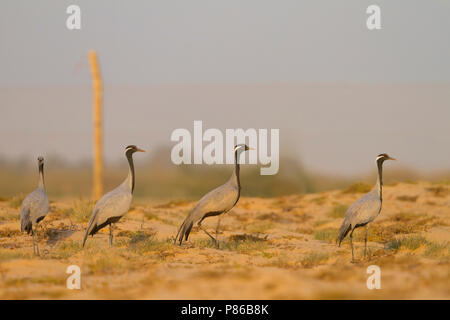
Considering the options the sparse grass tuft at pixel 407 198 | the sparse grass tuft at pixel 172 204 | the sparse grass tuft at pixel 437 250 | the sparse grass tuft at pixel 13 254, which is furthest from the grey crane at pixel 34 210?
the sparse grass tuft at pixel 407 198

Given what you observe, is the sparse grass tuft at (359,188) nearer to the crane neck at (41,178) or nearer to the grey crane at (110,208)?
the grey crane at (110,208)

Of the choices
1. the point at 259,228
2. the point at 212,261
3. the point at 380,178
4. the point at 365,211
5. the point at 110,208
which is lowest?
the point at 259,228

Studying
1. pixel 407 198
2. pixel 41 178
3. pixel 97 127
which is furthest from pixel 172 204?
pixel 41 178

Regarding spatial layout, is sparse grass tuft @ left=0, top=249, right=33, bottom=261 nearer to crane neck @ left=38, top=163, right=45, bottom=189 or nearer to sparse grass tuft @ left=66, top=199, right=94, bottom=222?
crane neck @ left=38, top=163, right=45, bottom=189

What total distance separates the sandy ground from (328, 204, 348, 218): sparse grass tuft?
239 cm

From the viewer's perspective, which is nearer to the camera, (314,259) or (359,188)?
(314,259)

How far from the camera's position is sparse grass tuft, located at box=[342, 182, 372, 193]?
2059 centimetres

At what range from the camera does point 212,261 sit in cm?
872

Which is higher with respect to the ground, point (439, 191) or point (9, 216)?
point (9, 216)

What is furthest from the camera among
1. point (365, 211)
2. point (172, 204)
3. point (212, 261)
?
point (172, 204)

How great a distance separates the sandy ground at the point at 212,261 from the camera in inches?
265

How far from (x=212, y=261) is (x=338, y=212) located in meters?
9.48

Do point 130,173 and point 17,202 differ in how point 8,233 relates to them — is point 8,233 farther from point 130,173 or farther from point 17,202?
point 17,202
